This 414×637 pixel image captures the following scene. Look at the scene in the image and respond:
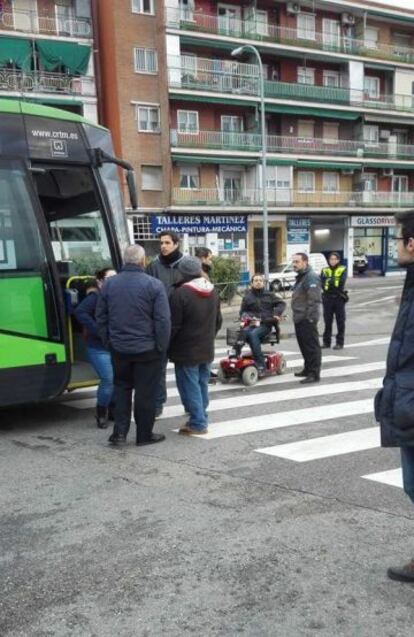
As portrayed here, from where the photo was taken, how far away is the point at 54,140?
6602 millimetres

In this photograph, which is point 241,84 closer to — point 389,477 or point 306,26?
point 306,26

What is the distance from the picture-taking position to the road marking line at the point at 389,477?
15.6 feet

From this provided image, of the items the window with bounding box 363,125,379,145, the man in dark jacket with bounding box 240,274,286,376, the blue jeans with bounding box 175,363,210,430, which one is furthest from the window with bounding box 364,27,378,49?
the blue jeans with bounding box 175,363,210,430

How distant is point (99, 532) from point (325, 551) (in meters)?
1.45

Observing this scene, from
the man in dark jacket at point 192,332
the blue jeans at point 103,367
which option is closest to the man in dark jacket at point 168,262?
the man in dark jacket at point 192,332

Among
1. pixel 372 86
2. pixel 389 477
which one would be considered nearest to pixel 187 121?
pixel 372 86

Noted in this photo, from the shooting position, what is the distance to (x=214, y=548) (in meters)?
3.70

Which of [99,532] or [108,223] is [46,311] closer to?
[108,223]

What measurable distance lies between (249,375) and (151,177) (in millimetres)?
28230

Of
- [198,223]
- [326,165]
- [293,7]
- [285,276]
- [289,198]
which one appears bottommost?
[285,276]

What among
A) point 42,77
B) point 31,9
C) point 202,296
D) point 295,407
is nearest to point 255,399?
point 295,407

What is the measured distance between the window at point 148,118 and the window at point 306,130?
1026 cm

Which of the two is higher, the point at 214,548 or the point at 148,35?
the point at 148,35

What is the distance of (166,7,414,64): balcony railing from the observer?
35.7 m
